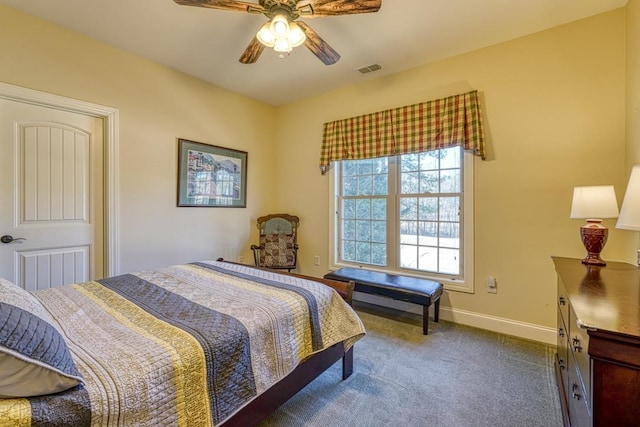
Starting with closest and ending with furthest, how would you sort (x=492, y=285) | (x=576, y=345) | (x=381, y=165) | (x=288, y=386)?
(x=576, y=345)
(x=288, y=386)
(x=492, y=285)
(x=381, y=165)

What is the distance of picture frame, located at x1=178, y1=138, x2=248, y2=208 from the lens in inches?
128

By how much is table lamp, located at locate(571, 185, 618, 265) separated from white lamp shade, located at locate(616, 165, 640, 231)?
1.74 feet

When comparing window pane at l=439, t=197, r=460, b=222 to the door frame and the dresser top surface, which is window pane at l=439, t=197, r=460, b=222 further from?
the door frame

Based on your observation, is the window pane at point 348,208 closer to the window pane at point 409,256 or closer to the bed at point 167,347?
the window pane at point 409,256

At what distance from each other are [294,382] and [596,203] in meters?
2.09

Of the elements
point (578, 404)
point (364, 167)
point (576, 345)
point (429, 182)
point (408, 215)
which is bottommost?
point (578, 404)

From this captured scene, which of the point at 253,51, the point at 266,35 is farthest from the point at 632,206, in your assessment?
the point at 253,51

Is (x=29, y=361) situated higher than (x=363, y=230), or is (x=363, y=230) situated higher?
(x=363, y=230)

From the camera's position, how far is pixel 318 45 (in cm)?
210

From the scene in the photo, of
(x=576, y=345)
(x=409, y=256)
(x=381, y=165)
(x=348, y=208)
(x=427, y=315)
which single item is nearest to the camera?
(x=576, y=345)

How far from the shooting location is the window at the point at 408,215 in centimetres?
293

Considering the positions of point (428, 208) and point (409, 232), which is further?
point (409, 232)

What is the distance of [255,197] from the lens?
4113 millimetres

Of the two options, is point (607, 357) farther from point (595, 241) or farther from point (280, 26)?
point (280, 26)
